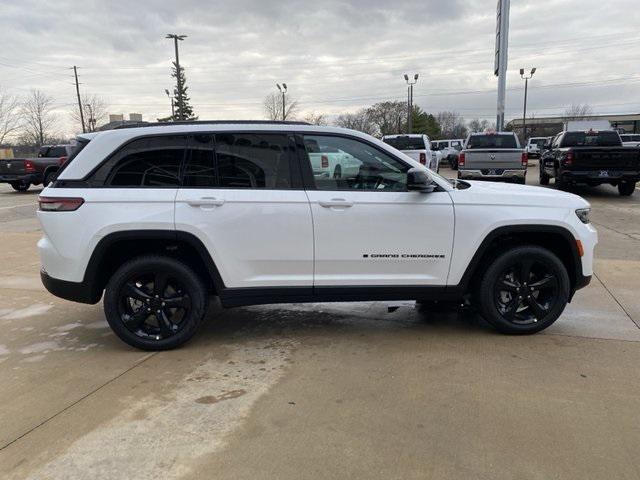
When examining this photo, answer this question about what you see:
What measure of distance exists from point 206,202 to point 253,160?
0.51m

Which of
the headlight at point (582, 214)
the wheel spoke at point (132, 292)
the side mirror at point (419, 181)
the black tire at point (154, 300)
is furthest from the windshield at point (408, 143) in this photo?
the wheel spoke at point (132, 292)

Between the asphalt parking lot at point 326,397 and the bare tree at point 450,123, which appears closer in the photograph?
the asphalt parking lot at point 326,397

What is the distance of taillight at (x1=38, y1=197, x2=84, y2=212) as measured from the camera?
4082 millimetres

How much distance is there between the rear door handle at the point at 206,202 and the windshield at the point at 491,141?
14200mm

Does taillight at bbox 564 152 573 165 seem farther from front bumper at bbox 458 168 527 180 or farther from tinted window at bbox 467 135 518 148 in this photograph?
tinted window at bbox 467 135 518 148

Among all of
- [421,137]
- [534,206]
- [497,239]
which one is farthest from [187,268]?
[421,137]

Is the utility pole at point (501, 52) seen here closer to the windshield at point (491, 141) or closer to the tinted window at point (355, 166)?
the windshield at point (491, 141)

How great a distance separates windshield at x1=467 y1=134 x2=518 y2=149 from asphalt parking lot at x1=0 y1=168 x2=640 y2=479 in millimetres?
12100

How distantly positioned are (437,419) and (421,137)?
14716mm

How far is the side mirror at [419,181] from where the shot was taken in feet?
13.4

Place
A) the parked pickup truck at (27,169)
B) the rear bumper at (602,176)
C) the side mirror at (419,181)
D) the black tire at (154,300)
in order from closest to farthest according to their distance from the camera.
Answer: the side mirror at (419,181) < the black tire at (154,300) < the rear bumper at (602,176) < the parked pickup truck at (27,169)

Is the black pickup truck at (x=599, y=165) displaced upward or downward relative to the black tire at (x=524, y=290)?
upward

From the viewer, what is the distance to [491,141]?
55.3 ft

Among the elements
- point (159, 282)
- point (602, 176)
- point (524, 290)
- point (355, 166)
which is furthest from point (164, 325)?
point (602, 176)
